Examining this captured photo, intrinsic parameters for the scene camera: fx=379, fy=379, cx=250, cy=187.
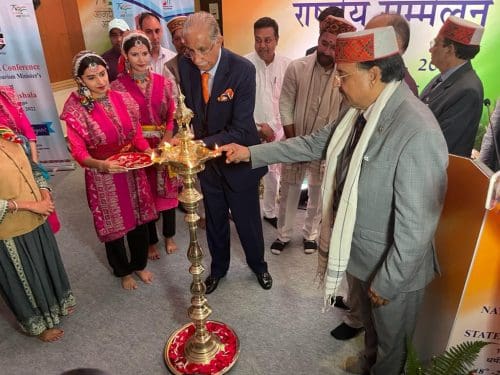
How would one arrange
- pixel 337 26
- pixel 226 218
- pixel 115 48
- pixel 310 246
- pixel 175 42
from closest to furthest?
pixel 337 26
pixel 226 218
pixel 310 246
pixel 175 42
pixel 115 48

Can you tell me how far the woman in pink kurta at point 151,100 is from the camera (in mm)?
2574

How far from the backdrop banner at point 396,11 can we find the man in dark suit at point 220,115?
176cm

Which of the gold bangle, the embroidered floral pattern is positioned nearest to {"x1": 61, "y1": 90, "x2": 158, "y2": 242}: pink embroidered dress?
the gold bangle

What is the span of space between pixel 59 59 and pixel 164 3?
2.09m

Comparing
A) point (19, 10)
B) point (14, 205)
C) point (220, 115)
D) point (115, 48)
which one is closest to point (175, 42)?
point (115, 48)

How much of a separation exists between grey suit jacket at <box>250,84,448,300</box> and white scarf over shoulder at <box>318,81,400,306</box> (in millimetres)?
25

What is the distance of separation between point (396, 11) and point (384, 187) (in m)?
2.73

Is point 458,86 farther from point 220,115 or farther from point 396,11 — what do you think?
point 396,11

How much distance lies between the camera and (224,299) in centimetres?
259

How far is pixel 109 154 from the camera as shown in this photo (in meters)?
2.33

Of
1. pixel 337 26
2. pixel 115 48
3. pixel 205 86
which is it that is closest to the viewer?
pixel 205 86

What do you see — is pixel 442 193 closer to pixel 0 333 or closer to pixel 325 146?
pixel 325 146

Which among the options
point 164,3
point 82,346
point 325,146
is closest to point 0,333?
point 82,346

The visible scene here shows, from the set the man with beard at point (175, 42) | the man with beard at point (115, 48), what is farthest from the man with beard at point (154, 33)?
the man with beard at point (115, 48)
